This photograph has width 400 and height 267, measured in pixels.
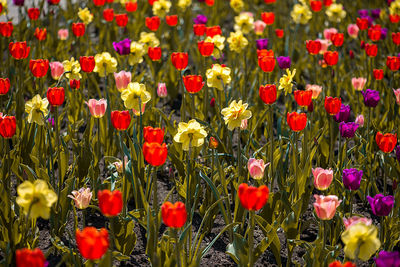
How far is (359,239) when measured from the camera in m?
1.72

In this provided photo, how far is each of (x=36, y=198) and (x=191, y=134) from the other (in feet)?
2.54

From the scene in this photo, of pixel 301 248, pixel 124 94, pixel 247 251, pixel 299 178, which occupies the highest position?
pixel 124 94

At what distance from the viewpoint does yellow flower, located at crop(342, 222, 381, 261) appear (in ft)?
5.58

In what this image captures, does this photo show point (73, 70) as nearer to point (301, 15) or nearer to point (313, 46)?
point (313, 46)

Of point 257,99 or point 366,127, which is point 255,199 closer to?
point 366,127

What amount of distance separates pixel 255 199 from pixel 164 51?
3269 mm

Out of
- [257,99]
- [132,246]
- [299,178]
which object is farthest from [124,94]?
[257,99]

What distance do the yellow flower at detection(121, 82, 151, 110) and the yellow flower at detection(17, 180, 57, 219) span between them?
93cm

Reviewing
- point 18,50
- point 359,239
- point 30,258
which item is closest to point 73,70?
point 18,50

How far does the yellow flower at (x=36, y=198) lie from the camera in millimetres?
1719

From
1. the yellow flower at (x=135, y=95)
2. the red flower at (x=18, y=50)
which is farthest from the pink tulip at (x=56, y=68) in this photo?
the yellow flower at (x=135, y=95)

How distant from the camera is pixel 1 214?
236 cm

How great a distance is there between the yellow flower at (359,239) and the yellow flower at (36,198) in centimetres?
92

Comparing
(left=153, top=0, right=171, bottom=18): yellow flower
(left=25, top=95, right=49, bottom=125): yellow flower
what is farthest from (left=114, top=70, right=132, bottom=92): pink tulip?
(left=153, top=0, right=171, bottom=18): yellow flower
